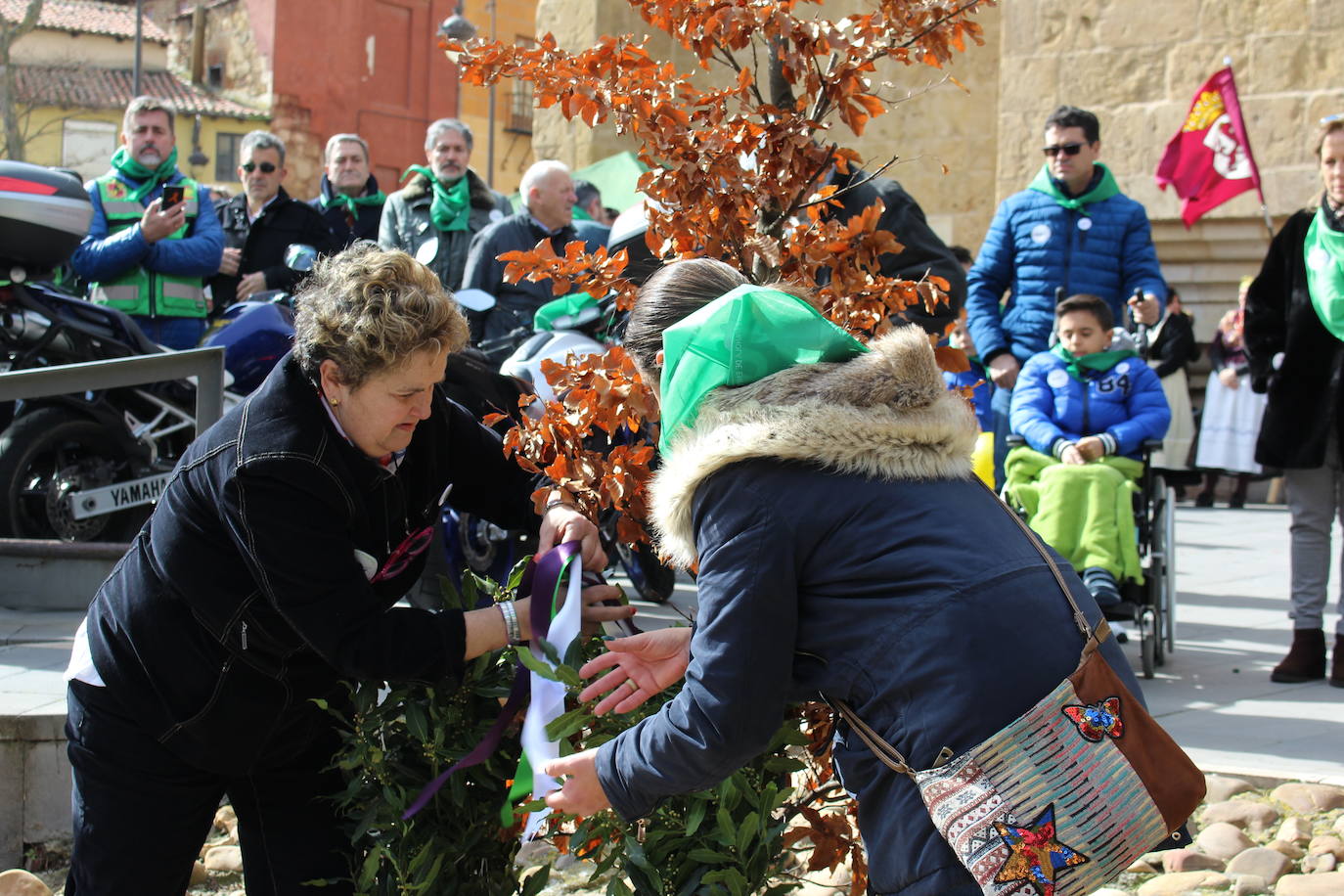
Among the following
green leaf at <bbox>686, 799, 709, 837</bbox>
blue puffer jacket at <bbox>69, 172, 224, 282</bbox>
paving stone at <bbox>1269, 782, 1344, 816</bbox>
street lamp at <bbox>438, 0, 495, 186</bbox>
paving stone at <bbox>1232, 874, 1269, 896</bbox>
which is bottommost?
paving stone at <bbox>1232, 874, 1269, 896</bbox>

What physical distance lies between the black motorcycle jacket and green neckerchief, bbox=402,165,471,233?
18.3 ft

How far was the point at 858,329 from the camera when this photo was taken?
3096mm

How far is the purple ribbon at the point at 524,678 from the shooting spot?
269 centimetres

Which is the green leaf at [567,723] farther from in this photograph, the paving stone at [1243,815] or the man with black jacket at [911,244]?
the man with black jacket at [911,244]

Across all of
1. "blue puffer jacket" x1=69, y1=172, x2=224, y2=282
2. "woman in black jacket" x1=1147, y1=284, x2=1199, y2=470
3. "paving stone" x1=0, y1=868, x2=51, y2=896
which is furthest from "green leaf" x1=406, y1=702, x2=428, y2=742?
"woman in black jacket" x1=1147, y1=284, x2=1199, y2=470

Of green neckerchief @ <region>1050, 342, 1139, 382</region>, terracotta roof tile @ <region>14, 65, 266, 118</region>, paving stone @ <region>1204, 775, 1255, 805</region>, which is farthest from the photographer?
terracotta roof tile @ <region>14, 65, 266, 118</region>

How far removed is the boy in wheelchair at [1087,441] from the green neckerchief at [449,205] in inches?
141

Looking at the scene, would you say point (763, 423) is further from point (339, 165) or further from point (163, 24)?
point (163, 24)

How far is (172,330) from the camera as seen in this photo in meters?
7.71

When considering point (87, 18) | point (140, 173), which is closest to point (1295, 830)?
point (140, 173)

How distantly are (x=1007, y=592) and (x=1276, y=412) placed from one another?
4.08 metres

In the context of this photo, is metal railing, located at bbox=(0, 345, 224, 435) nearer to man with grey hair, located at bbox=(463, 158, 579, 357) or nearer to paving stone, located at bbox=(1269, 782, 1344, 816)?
man with grey hair, located at bbox=(463, 158, 579, 357)

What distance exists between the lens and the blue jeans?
7.63 m

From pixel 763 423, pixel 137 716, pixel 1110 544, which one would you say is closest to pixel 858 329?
pixel 763 423
